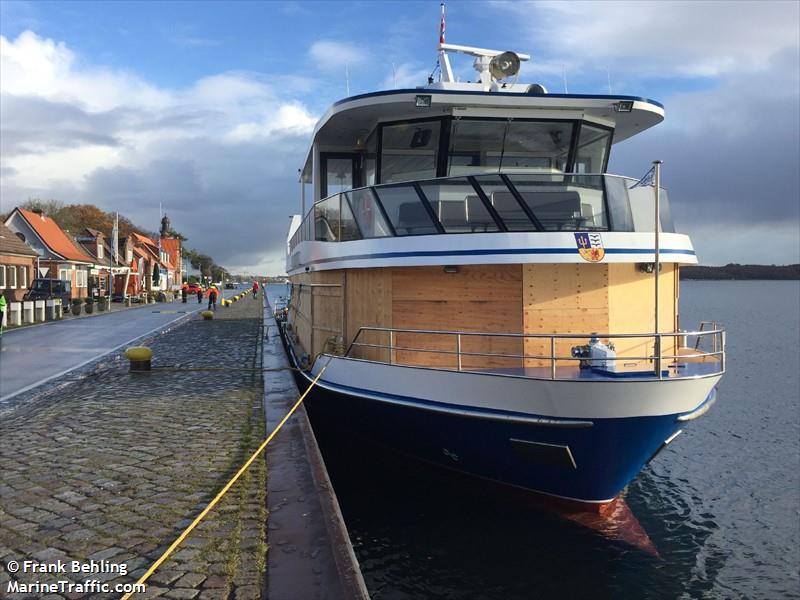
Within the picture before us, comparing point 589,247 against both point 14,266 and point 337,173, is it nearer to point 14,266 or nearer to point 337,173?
point 337,173

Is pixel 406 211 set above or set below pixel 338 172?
below

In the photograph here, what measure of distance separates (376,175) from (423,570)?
6.40 metres

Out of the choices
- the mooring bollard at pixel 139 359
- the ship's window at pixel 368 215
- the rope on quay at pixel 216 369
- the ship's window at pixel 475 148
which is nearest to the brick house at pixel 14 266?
the mooring bollard at pixel 139 359

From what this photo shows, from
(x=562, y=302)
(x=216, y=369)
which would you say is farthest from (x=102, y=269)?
(x=562, y=302)

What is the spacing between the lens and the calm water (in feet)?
22.7

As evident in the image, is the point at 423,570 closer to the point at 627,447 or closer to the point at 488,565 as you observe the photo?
the point at 488,565

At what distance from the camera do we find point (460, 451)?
317 inches

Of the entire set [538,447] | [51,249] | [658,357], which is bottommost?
[538,447]

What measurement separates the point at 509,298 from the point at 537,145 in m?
3.06

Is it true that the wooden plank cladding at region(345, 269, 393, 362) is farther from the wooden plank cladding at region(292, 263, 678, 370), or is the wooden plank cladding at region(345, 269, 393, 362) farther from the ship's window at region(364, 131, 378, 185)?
the ship's window at region(364, 131, 378, 185)

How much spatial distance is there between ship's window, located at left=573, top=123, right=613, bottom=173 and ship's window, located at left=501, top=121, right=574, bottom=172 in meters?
0.32

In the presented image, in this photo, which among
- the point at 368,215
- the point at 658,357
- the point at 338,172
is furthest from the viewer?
the point at 338,172

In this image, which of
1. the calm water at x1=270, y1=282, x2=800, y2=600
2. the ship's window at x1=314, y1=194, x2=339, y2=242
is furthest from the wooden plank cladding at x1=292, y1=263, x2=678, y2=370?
the calm water at x1=270, y1=282, x2=800, y2=600

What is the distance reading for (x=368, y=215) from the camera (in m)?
9.34
